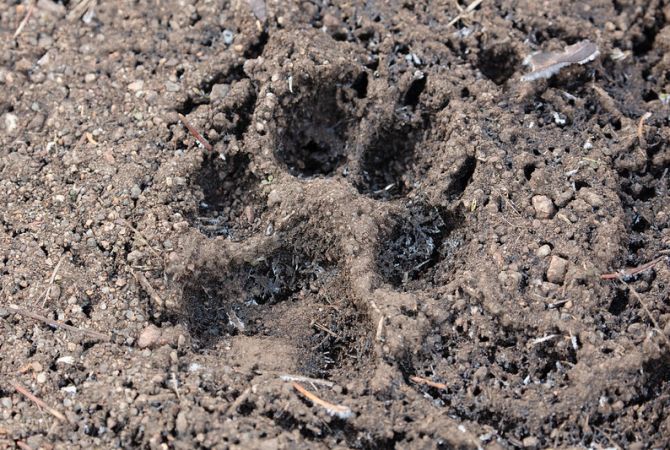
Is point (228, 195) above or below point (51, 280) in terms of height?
below

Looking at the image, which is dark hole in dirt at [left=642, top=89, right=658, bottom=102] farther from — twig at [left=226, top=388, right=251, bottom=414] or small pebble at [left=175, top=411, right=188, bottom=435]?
small pebble at [left=175, top=411, right=188, bottom=435]

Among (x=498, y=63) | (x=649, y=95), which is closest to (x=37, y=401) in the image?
(x=498, y=63)

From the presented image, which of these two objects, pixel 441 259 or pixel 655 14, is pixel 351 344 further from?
pixel 655 14

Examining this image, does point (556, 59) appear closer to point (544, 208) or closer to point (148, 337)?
point (544, 208)

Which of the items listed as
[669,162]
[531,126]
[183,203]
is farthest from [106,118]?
[669,162]

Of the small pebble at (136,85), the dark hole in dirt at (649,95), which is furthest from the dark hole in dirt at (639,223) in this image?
the small pebble at (136,85)

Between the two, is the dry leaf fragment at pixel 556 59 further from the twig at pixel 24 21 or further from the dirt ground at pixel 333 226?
the twig at pixel 24 21
